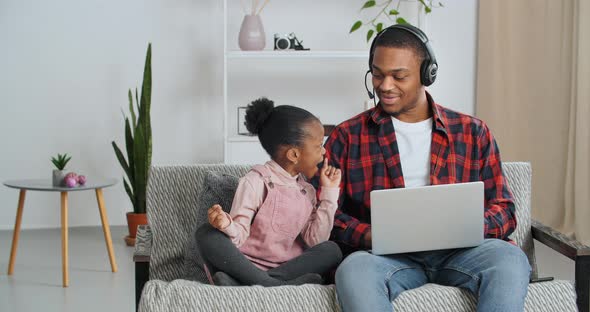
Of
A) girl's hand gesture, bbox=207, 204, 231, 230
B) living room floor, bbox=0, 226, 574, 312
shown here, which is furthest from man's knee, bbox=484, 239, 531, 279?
living room floor, bbox=0, 226, 574, 312

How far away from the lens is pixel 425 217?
2010 mm

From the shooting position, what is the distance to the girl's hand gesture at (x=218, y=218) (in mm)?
2131

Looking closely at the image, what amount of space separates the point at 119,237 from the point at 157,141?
25.1 inches

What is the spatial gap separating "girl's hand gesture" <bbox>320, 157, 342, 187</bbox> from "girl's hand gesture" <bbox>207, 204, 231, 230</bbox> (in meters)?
0.30

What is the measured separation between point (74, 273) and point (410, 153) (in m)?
2.12

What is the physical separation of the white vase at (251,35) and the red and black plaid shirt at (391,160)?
7.64 ft

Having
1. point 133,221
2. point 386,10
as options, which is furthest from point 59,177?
point 386,10

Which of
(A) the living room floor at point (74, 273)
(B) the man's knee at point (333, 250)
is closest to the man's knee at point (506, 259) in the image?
(B) the man's knee at point (333, 250)

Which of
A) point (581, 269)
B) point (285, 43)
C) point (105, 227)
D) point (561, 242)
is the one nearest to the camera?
point (581, 269)

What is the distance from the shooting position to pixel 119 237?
4684 mm

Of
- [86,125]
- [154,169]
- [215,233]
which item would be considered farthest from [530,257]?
[86,125]

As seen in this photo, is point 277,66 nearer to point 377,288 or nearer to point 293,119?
point 293,119

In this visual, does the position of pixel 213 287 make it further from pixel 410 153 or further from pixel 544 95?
pixel 544 95

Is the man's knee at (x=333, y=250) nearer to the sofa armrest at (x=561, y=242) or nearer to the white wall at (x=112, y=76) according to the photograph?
the sofa armrest at (x=561, y=242)
